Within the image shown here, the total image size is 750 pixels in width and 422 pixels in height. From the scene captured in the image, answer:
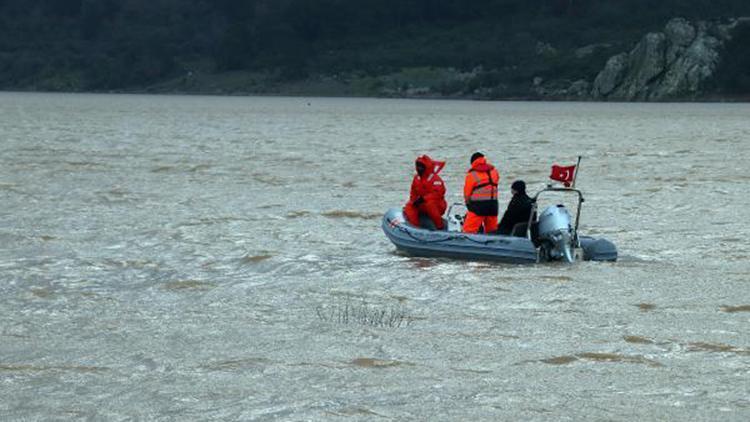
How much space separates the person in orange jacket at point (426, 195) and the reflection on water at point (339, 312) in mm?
793

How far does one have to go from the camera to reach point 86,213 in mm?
29562

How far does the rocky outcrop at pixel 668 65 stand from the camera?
6388 inches

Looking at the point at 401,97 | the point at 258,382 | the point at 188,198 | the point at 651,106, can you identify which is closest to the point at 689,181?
the point at 188,198

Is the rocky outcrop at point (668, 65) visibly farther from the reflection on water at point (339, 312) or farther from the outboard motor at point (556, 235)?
the outboard motor at point (556, 235)

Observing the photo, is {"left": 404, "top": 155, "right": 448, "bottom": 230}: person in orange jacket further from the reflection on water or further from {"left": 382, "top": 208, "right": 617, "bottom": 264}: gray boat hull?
the reflection on water

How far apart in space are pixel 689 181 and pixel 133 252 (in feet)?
68.0

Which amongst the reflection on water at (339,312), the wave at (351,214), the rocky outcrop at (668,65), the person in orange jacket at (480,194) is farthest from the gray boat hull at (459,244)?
the rocky outcrop at (668,65)

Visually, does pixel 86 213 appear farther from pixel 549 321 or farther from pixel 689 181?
pixel 689 181

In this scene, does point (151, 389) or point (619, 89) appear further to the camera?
point (619, 89)

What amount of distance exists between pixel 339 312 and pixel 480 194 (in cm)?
498

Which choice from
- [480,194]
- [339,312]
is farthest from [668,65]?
[339,312]

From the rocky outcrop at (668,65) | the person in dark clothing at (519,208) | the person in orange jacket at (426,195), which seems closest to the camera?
the person in dark clothing at (519,208)

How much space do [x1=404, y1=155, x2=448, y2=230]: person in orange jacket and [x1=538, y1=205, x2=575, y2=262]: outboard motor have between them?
1.85 m

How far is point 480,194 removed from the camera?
22.2 m
